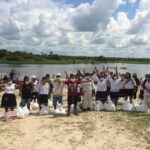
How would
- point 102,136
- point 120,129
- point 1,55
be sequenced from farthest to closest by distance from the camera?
point 1,55, point 120,129, point 102,136

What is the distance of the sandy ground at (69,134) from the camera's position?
10469 mm

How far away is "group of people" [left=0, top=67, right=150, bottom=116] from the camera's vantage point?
14.3 meters

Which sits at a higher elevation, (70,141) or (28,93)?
(28,93)

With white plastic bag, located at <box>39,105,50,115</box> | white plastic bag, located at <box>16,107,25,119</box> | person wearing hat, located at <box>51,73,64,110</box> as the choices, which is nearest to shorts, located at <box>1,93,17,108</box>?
white plastic bag, located at <box>16,107,25,119</box>

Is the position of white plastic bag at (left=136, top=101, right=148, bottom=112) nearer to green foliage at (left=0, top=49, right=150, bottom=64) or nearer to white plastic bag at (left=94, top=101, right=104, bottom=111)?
white plastic bag at (left=94, top=101, right=104, bottom=111)

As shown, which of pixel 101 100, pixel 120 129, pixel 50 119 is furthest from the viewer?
pixel 101 100

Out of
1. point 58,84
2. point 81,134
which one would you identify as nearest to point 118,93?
point 58,84

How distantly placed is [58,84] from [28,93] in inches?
50.4

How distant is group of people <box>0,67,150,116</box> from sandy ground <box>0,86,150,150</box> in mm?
973

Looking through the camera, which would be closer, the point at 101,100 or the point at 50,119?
the point at 50,119

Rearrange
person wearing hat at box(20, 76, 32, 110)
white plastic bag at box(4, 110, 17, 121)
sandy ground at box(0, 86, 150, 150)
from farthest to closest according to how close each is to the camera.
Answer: person wearing hat at box(20, 76, 32, 110), white plastic bag at box(4, 110, 17, 121), sandy ground at box(0, 86, 150, 150)

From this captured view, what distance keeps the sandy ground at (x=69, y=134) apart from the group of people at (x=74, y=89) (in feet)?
3.19

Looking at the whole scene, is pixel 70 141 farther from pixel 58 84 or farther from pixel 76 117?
pixel 58 84

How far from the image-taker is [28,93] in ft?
48.2
